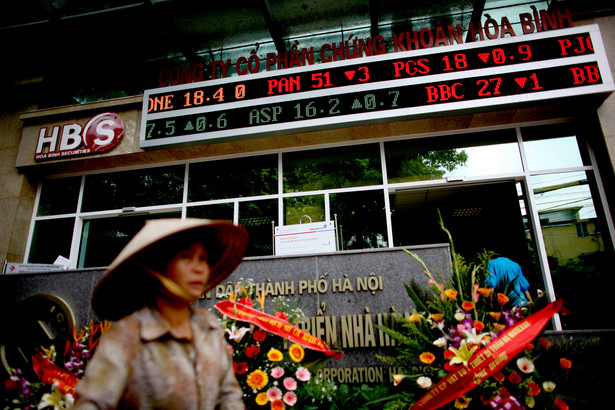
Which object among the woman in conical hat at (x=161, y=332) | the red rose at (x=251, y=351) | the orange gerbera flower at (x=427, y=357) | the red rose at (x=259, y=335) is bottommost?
the orange gerbera flower at (x=427, y=357)

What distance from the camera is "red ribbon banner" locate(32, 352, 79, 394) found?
9.11 feet

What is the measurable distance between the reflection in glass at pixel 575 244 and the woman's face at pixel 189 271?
6243mm

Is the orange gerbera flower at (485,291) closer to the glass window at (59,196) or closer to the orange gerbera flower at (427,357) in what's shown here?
the orange gerbera flower at (427,357)

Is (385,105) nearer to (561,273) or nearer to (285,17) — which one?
(285,17)

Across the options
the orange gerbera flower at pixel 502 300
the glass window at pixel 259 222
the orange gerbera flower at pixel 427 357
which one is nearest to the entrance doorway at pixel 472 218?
the glass window at pixel 259 222

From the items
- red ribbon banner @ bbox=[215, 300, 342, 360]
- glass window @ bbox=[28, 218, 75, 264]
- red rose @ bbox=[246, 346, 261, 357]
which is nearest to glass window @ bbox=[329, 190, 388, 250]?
red ribbon banner @ bbox=[215, 300, 342, 360]

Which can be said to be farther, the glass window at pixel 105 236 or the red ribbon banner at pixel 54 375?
the glass window at pixel 105 236

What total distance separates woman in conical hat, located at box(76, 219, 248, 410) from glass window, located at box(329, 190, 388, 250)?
15.6 ft

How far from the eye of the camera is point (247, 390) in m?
2.67

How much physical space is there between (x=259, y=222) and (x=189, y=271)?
533 centimetres

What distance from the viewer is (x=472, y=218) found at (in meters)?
10.9

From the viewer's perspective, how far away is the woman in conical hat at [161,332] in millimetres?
1352

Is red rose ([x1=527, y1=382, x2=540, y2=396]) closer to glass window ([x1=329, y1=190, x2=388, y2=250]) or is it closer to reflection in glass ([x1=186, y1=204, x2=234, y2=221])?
glass window ([x1=329, y1=190, x2=388, y2=250])

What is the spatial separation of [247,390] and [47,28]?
914 centimetres
